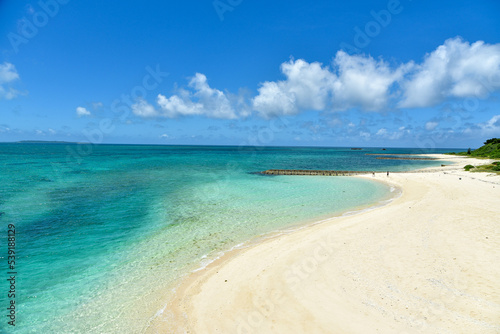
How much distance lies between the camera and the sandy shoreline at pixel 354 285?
8609 millimetres

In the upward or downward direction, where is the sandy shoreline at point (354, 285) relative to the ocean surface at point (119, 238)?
upward

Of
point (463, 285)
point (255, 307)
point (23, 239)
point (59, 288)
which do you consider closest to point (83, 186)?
point (23, 239)

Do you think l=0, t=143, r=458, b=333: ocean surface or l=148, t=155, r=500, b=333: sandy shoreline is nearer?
l=148, t=155, r=500, b=333: sandy shoreline

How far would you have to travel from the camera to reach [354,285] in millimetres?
10609

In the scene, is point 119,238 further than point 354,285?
Yes

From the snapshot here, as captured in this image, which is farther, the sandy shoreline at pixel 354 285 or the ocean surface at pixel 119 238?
the ocean surface at pixel 119 238

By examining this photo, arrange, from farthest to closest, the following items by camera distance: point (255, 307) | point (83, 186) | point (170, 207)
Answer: point (83, 186) → point (170, 207) → point (255, 307)

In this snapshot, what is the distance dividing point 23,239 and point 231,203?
18.0 meters

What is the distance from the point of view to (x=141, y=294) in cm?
1109

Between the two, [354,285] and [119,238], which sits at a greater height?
[354,285]

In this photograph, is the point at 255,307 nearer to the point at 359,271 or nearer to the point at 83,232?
the point at 359,271

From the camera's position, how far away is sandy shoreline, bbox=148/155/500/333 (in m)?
8.61

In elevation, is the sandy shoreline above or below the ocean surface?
above

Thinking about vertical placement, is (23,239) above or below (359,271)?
below
